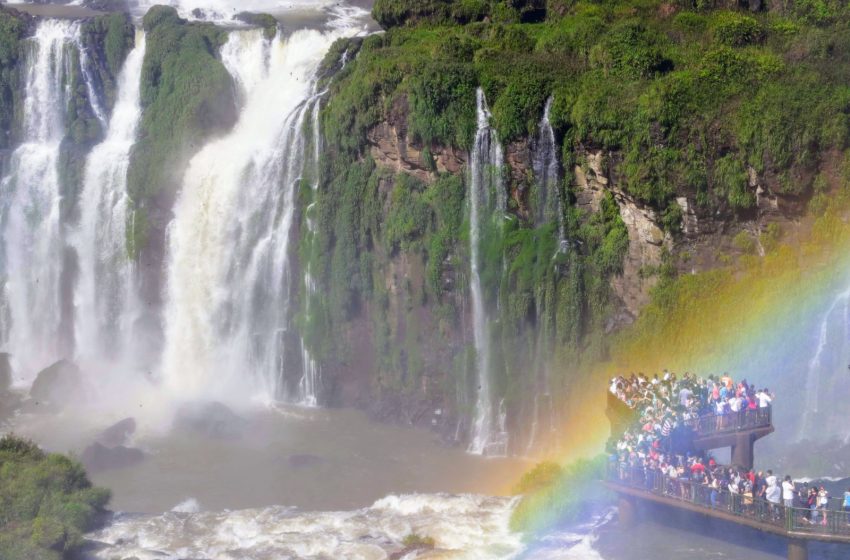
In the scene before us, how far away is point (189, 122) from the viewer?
185 feet

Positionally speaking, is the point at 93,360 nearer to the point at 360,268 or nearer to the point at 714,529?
the point at 360,268

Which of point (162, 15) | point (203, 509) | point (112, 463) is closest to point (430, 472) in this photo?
point (203, 509)

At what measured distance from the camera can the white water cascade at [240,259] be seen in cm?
5228

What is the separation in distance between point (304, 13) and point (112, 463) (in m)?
29.1

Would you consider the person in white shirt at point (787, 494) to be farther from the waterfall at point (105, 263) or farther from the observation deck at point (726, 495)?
the waterfall at point (105, 263)

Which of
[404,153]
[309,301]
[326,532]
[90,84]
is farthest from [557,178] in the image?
[90,84]

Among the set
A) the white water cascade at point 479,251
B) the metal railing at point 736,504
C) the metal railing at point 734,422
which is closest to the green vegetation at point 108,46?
the white water cascade at point 479,251

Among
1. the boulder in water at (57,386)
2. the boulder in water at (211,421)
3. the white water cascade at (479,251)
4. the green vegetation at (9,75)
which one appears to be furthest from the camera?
the green vegetation at (9,75)

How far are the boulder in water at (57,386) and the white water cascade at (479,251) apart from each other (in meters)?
16.4

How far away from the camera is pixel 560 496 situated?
37844 mm

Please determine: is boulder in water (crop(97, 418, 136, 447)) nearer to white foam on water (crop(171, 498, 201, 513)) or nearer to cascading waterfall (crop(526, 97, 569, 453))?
white foam on water (crop(171, 498, 201, 513))

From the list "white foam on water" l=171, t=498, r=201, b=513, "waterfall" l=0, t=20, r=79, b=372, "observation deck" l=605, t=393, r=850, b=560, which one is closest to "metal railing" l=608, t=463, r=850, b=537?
"observation deck" l=605, t=393, r=850, b=560

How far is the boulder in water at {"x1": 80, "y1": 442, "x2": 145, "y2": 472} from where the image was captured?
148ft

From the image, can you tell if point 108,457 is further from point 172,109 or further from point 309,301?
point 172,109
